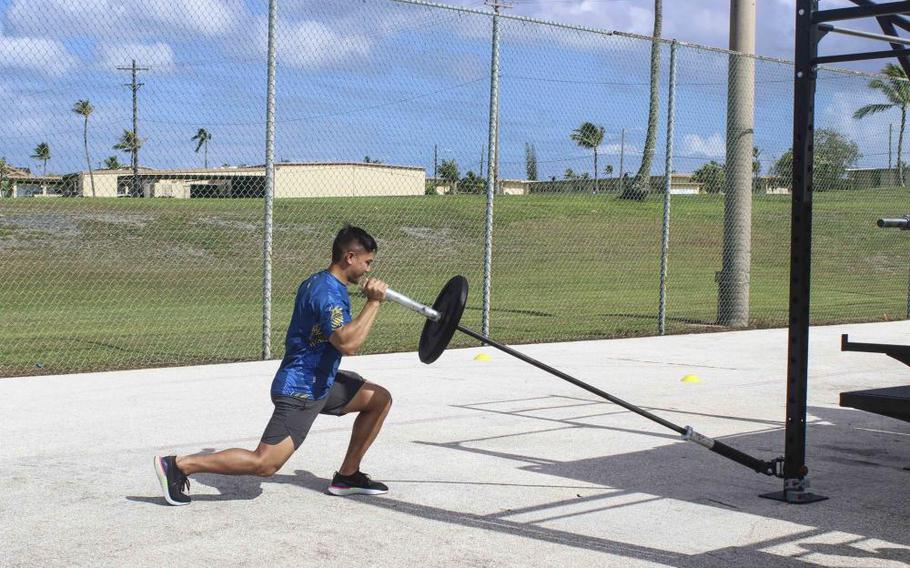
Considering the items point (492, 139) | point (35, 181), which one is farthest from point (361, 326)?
point (35, 181)

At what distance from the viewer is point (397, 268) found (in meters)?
23.0

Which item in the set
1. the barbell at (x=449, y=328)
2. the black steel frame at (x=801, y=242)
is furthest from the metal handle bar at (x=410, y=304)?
the black steel frame at (x=801, y=242)

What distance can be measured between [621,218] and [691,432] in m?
18.8

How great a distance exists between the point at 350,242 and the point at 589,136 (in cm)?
1047

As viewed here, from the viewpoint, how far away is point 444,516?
17.2ft

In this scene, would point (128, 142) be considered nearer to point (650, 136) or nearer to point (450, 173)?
point (450, 173)

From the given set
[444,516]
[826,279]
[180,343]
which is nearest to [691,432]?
[444,516]

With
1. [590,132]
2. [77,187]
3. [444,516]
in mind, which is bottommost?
[444,516]

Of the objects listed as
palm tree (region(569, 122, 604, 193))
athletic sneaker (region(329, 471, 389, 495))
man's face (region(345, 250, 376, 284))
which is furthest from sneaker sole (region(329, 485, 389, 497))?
palm tree (region(569, 122, 604, 193))

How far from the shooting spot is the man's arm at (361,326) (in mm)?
5116

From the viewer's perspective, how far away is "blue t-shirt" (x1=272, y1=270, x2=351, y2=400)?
209 inches

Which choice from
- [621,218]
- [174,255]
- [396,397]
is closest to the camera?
[396,397]

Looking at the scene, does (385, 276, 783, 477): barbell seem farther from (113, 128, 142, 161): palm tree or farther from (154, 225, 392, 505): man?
(113, 128, 142, 161): palm tree

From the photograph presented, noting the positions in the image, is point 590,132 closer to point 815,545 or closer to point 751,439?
point 751,439
